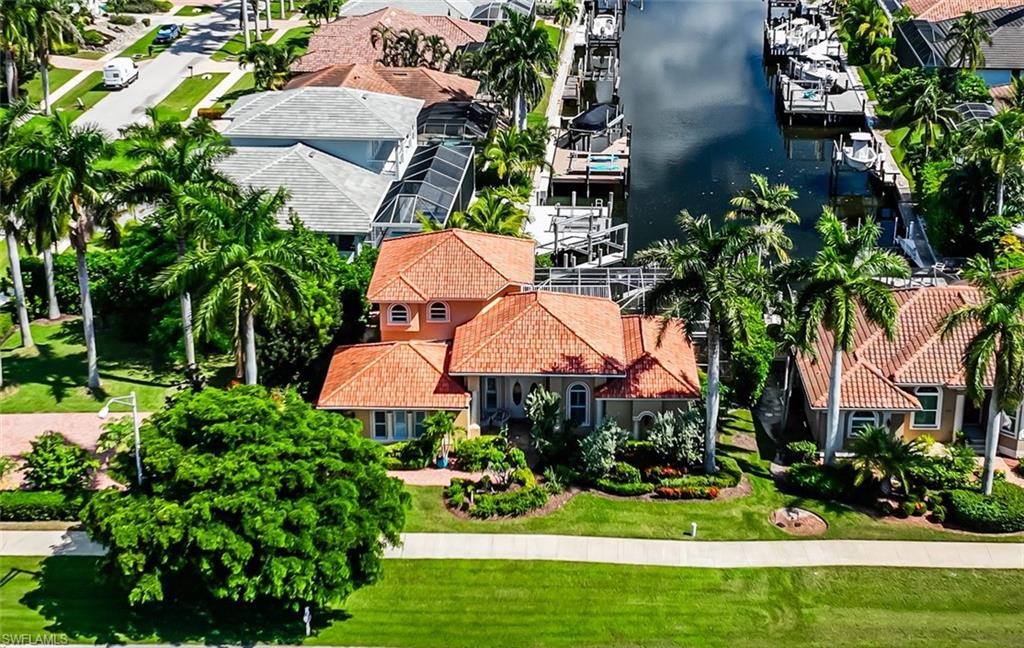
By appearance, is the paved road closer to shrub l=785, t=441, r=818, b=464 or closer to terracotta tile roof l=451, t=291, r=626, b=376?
terracotta tile roof l=451, t=291, r=626, b=376

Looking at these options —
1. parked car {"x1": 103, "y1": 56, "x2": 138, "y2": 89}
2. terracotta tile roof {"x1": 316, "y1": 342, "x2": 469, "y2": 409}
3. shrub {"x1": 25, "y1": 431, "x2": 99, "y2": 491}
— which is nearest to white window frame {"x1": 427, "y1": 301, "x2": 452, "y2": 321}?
terracotta tile roof {"x1": 316, "y1": 342, "x2": 469, "y2": 409}

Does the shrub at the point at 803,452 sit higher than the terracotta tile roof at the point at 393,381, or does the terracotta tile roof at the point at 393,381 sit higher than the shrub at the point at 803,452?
the terracotta tile roof at the point at 393,381

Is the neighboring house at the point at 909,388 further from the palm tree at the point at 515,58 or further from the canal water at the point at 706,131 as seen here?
the palm tree at the point at 515,58

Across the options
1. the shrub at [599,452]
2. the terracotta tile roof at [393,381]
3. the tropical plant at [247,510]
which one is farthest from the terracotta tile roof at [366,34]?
the tropical plant at [247,510]

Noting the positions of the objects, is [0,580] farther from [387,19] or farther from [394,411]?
[387,19]

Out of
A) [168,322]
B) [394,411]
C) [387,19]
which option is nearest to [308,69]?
[387,19]
